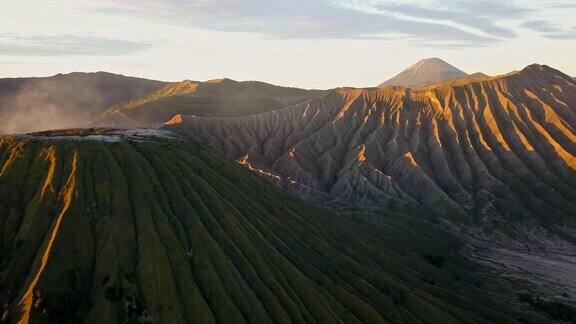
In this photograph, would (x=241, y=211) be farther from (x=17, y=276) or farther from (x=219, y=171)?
(x=17, y=276)

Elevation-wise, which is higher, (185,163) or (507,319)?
(185,163)

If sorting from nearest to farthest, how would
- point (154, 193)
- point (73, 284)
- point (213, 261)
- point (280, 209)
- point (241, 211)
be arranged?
point (73, 284) < point (213, 261) < point (154, 193) < point (241, 211) < point (280, 209)

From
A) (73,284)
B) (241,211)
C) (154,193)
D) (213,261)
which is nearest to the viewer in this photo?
(73,284)

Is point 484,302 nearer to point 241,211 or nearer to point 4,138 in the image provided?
point 241,211

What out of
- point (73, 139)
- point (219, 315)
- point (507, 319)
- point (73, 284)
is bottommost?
point (507, 319)

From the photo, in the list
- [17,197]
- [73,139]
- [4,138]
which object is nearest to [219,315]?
[17,197]

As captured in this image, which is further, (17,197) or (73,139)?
(73,139)

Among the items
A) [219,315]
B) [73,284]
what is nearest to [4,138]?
[73,284]
